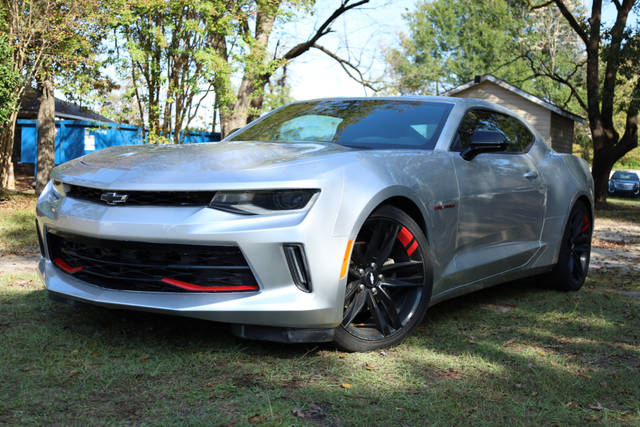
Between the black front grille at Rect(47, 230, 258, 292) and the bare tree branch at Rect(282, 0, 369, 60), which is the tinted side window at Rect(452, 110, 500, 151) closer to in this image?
the black front grille at Rect(47, 230, 258, 292)

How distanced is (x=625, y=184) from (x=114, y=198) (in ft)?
114

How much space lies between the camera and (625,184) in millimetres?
33906

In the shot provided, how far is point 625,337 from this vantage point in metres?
4.17

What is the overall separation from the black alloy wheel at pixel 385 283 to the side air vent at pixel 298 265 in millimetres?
309

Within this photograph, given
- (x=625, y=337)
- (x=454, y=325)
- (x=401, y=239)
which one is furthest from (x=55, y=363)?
(x=625, y=337)

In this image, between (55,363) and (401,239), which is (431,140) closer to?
(401,239)

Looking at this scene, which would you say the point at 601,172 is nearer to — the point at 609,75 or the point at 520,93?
the point at 609,75

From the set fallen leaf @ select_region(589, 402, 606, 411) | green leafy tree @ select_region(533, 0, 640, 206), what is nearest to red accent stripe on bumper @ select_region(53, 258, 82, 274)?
fallen leaf @ select_region(589, 402, 606, 411)

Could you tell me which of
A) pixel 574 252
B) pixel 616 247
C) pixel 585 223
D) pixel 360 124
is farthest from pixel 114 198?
pixel 616 247

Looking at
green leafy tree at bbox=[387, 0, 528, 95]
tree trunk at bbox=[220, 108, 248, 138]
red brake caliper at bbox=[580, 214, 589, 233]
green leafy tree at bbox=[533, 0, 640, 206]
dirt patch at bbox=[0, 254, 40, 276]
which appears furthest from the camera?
green leafy tree at bbox=[387, 0, 528, 95]

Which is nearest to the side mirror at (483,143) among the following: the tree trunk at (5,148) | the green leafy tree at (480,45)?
the tree trunk at (5,148)

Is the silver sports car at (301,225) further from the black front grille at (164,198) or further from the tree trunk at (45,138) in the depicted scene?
the tree trunk at (45,138)

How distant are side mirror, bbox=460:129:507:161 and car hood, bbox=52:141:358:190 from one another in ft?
2.89

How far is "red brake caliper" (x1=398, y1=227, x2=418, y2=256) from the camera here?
3678 mm
